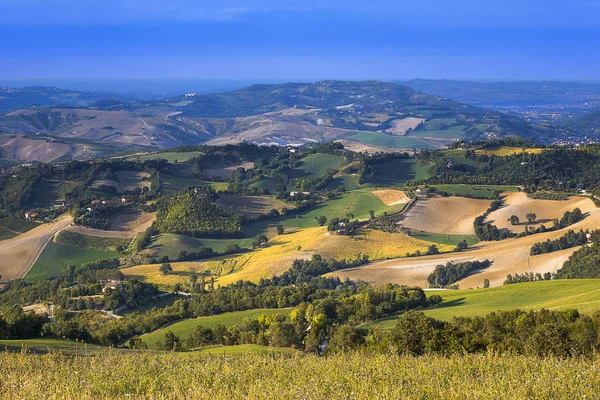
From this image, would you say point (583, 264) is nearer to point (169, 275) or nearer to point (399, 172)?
point (169, 275)

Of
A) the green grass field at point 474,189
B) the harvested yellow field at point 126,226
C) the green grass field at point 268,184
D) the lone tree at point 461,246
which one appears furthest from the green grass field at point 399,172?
the harvested yellow field at point 126,226

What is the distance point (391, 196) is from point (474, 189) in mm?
14425

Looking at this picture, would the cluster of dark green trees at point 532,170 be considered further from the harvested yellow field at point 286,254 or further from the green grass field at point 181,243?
the green grass field at point 181,243

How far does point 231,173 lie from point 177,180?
792 inches

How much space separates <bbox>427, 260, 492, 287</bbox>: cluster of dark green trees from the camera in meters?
64.3

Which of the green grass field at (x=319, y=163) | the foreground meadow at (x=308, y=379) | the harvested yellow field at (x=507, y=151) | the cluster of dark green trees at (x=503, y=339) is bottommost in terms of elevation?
the green grass field at (x=319, y=163)

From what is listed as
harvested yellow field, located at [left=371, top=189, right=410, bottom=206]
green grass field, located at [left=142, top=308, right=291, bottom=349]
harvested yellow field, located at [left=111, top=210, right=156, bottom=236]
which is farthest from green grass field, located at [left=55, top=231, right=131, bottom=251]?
harvested yellow field, located at [left=371, top=189, right=410, bottom=206]

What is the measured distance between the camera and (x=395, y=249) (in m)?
77.9

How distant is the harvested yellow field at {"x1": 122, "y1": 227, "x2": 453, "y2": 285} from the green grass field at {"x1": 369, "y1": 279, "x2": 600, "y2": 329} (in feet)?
81.5

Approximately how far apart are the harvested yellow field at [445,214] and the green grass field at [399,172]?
2845cm

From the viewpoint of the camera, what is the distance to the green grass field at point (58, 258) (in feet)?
248

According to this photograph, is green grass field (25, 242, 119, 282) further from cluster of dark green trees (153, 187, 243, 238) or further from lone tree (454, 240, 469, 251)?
lone tree (454, 240, 469, 251)

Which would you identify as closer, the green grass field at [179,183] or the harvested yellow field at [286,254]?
the harvested yellow field at [286,254]

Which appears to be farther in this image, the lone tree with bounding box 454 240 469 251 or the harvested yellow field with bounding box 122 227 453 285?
the lone tree with bounding box 454 240 469 251
